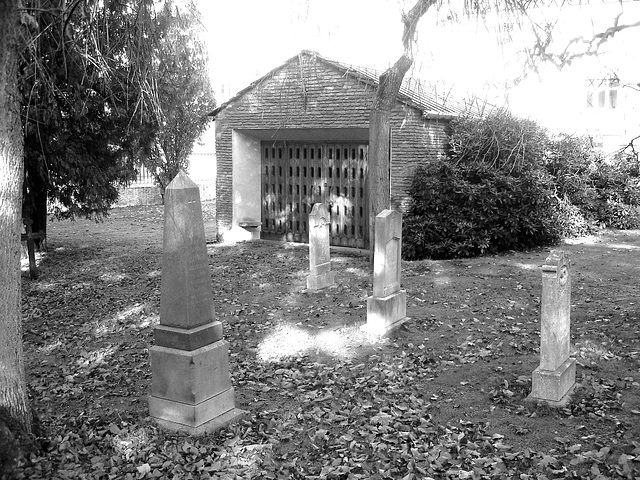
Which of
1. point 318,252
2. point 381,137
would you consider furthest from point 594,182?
point 318,252

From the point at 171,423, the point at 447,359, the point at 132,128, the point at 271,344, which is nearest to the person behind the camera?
the point at 171,423

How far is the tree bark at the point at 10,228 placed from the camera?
5.37m

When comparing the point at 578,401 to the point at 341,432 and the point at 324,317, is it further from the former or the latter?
the point at 324,317

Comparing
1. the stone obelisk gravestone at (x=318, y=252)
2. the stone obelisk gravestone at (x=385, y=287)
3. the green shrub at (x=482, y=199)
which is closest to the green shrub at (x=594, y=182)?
the green shrub at (x=482, y=199)

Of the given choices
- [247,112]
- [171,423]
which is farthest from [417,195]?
[171,423]

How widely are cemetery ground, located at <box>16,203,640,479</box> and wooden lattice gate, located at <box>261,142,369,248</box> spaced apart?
108 inches

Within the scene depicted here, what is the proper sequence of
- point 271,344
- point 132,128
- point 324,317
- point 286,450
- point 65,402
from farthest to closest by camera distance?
point 132,128 < point 324,317 < point 271,344 < point 65,402 < point 286,450

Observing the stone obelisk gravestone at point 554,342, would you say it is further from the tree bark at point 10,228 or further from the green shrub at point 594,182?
the green shrub at point 594,182

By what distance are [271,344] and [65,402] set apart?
2.96m

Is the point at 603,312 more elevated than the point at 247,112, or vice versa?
the point at 247,112

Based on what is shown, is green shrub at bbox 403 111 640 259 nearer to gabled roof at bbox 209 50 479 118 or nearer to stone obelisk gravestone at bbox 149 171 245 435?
gabled roof at bbox 209 50 479 118

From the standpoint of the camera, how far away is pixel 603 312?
384 inches

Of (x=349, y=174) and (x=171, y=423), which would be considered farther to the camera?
(x=349, y=174)

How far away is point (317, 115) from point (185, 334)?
11.1 meters
